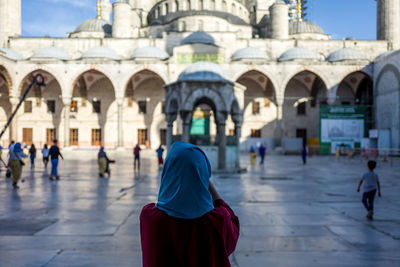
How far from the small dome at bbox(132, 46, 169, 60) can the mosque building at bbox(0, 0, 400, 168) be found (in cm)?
9

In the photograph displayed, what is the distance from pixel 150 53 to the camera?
26.6 m

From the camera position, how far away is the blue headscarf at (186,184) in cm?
132

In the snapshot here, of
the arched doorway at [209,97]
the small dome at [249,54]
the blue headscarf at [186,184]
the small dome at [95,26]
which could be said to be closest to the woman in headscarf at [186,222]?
the blue headscarf at [186,184]

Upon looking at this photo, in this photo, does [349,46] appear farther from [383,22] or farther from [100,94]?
[100,94]

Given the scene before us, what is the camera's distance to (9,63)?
2419 centimetres

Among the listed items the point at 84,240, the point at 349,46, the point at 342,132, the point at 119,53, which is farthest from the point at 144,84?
the point at 84,240

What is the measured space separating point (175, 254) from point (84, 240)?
3.15 metres

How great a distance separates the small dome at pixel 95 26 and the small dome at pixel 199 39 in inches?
484

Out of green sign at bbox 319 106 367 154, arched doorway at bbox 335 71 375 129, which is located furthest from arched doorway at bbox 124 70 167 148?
arched doorway at bbox 335 71 375 129

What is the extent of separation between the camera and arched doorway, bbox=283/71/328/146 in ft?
97.7

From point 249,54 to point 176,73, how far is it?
6.14 meters

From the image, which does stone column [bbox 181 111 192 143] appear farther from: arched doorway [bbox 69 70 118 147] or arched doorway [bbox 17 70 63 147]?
arched doorway [bbox 17 70 63 147]

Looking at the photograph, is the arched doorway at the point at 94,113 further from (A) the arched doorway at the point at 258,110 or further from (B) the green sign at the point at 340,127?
(B) the green sign at the point at 340,127

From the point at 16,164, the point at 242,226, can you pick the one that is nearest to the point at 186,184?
the point at 242,226
